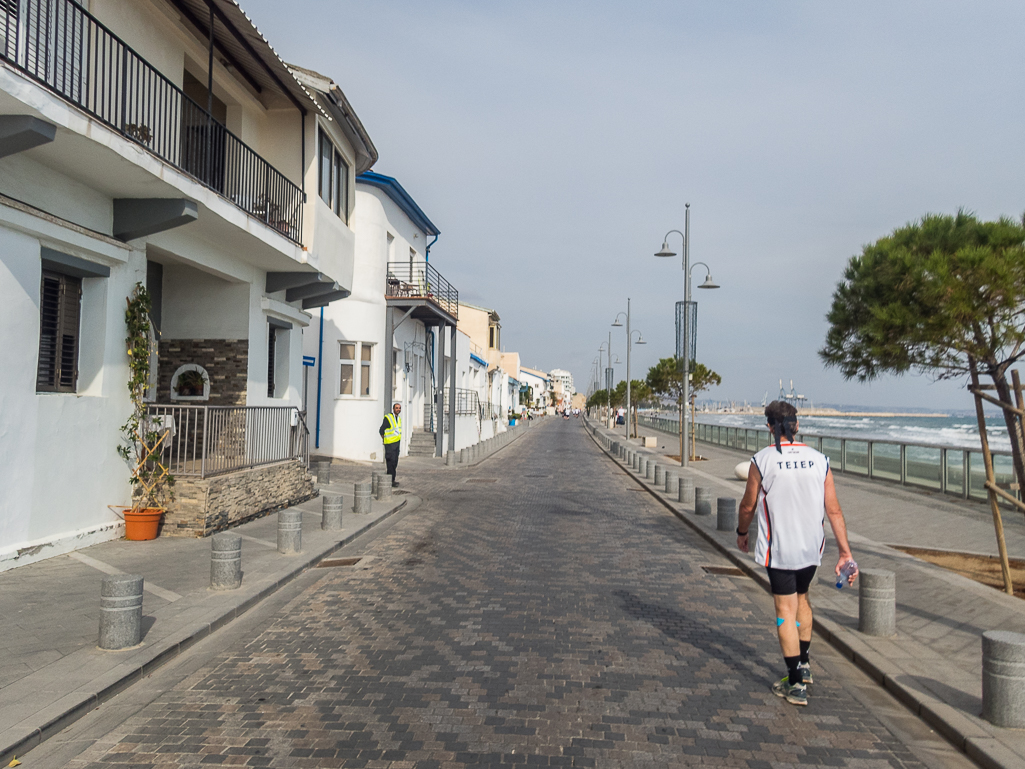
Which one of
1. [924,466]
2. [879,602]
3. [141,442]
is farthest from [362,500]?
[924,466]

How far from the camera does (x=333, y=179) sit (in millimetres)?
15078

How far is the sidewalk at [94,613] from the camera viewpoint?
441 centimetres

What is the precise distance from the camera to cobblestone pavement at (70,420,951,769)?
3.97 meters

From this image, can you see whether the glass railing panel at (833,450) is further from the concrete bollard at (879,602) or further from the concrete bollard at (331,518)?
the concrete bollard at (879,602)

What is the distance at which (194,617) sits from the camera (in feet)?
20.5

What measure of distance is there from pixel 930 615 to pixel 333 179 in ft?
42.0

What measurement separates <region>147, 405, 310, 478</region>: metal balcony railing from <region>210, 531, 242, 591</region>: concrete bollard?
9.54 ft

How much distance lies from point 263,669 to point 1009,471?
14708mm

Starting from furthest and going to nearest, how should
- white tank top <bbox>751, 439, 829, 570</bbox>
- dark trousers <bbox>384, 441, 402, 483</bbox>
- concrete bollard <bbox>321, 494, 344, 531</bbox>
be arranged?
dark trousers <bbox>384, 441, 402, 483</bbox> < concrete bollard <bbox>321, 494, 344, 531</bbox> < white tank top <bbox>751, 439, 829, 570</bbox>

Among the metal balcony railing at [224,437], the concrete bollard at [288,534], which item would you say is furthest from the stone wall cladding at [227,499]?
the concrete bollard at [288,534]

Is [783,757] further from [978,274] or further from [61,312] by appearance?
[61,312]

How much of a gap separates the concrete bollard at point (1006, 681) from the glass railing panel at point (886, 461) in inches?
579

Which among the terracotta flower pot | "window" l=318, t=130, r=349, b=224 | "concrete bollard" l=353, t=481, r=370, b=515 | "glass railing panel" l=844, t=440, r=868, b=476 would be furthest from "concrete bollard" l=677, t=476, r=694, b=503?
the terracotta flower pot

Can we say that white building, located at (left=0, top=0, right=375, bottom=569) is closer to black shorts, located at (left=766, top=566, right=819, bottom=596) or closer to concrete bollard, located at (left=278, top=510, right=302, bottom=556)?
concrete bollard, located at (left=278, top=510, right=302, bottom=556)
